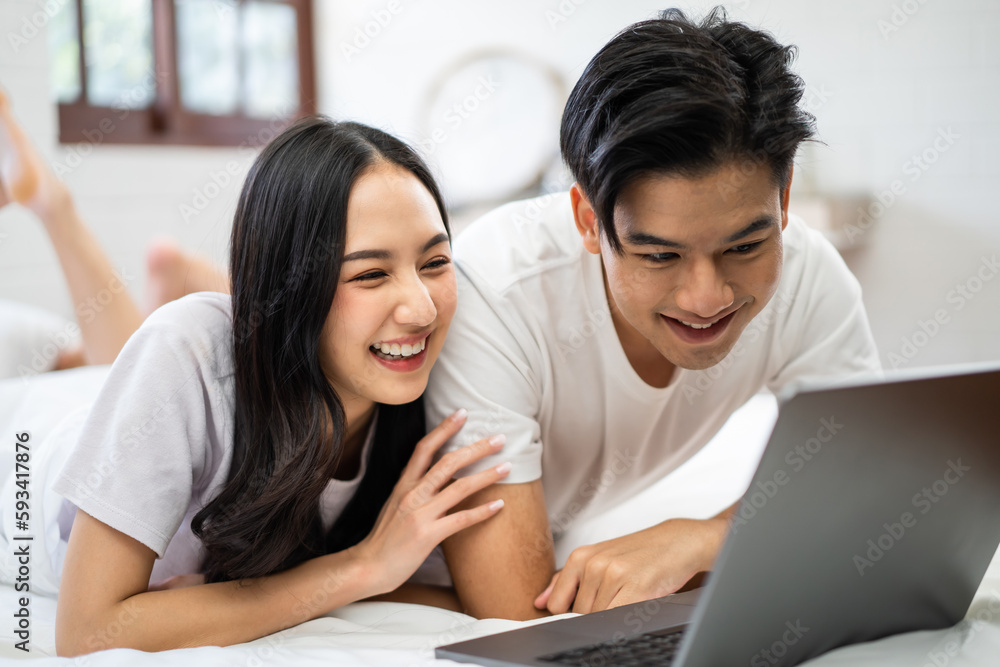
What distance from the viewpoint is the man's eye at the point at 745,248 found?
105 cm

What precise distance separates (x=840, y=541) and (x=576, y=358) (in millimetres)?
603

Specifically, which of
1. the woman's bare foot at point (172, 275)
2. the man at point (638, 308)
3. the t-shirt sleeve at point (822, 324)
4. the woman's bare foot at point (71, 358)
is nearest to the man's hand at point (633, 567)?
the man at point (638, 308)

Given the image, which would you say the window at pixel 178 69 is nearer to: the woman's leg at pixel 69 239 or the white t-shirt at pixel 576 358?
the woman's leg at pixel 69 239

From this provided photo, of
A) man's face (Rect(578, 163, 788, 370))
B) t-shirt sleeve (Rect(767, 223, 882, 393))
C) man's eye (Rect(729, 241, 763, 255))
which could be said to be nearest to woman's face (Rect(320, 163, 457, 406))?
man's face (Rect(578, 163, 788, 370))

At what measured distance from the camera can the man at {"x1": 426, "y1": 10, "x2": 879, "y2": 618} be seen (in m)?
1.03

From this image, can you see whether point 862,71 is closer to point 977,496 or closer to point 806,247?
point 806,247

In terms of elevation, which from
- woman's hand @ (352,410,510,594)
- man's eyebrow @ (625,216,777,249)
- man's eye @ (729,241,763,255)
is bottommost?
woman's hand @ (352,410,510,594)

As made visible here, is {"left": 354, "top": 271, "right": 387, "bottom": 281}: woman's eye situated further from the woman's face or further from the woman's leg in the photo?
the woman's leg

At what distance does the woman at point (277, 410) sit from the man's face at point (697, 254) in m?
0.23

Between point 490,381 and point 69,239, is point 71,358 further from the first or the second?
point 490,381

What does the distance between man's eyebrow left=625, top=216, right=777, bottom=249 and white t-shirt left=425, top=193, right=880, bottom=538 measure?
25cm

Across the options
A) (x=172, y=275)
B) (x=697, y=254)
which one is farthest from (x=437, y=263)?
(x=172, y=275)

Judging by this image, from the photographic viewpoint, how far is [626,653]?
78 centimetres

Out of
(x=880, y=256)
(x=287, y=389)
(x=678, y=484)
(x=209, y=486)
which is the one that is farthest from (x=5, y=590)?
(x=880, y=256)
